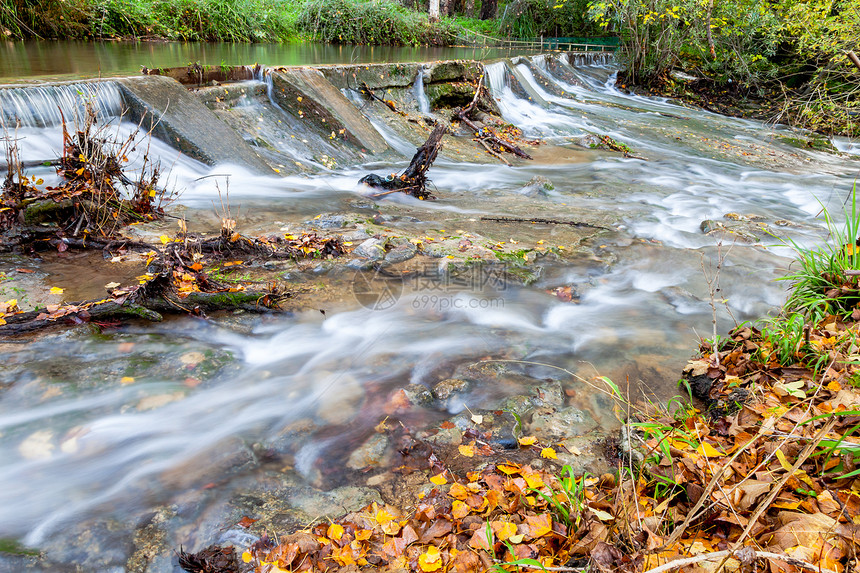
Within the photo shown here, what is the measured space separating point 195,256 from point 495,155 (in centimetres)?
694

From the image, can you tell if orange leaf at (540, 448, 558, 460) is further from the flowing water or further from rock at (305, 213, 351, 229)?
rock at (305, 213, 351, 229)

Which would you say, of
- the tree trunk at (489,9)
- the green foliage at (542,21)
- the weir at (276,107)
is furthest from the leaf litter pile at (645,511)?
the tree trunk at (489,9)

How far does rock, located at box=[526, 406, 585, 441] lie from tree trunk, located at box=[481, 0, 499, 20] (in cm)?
Result: 3390

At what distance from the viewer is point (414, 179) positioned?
7.07 metres

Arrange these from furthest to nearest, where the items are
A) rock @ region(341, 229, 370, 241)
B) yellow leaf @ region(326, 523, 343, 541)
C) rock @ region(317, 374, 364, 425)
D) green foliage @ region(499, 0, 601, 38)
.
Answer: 1. green foliage @ region(499, 0, 601, 38)
2. rock @ region(341, 229, 370, 241)
3. rock @ region(317, 374, 364, 425)
4. yellow leaf @ region(326, 523, 343, 541)

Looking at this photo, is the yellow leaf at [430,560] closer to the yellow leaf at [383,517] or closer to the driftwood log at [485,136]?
the yellow leaf at [383,517]

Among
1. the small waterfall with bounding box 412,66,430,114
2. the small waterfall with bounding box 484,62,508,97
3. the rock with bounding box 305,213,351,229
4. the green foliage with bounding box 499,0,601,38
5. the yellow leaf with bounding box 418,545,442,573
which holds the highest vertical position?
the green foliage with bounding box 499,0,601,38

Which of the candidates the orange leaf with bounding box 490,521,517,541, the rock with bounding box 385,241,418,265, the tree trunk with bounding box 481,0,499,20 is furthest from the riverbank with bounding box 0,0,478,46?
the orange leaf with bounding box 490,521,517,541

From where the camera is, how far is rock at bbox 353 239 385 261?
491 centimetres

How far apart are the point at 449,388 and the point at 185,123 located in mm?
5663

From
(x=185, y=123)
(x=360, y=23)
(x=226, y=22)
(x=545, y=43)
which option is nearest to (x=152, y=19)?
(x=226, y=22)

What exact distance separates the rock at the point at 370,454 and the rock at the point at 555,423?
82 cm

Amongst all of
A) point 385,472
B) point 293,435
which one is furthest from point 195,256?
point 385,472

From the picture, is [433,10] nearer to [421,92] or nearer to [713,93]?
[713,93]
